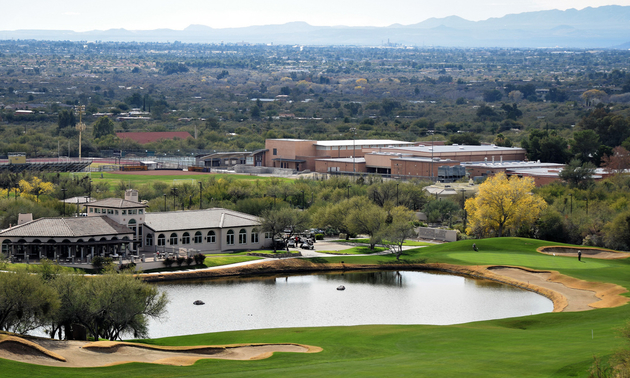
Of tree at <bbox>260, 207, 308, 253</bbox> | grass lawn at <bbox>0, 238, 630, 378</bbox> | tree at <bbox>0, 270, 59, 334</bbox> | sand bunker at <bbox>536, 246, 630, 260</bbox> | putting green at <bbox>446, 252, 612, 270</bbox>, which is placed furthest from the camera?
tree at <bbox>260, 207, 308, 253</bbox>

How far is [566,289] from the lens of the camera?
5666 cm

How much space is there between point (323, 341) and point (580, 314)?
48.5 feet

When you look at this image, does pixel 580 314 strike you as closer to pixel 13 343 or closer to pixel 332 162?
pixel 13 343

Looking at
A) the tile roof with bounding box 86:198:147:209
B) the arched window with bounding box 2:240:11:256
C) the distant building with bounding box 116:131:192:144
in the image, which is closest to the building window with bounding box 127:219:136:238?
the tile roof with bounding box 86:198:147:209

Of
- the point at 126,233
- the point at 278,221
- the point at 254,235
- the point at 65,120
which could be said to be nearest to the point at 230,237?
the point at 254,235

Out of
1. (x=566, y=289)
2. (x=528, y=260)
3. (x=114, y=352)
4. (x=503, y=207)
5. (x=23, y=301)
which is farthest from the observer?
(x=503, y=207)

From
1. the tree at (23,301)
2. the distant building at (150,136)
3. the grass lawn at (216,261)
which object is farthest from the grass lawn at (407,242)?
the distant building at (150,136)

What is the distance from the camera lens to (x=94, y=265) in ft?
193

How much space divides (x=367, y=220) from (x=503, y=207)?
1225cm

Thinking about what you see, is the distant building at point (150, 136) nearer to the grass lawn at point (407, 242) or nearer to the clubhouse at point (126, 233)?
the grass lawn at point (407, 242)

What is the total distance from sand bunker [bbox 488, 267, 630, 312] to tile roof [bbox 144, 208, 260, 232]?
67.3 ft

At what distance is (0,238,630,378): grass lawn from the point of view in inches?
1206

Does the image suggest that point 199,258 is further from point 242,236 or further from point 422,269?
point 422,269

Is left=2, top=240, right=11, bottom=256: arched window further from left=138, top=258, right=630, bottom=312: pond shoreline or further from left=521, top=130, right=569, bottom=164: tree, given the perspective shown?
left=521, top=130, right=569, bottom=164: tree
